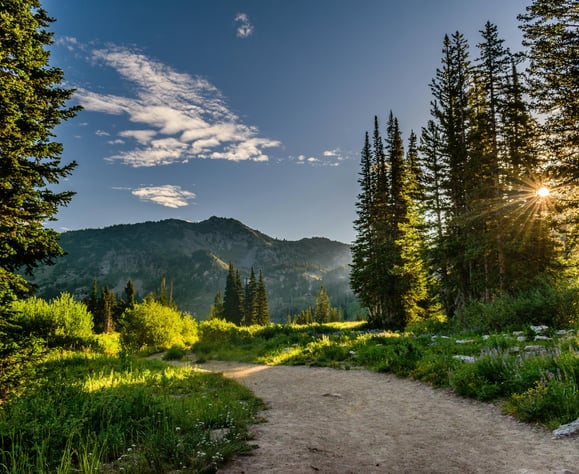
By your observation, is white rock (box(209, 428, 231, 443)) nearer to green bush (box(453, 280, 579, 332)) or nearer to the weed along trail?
the weed along trail

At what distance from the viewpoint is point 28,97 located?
9391 mm

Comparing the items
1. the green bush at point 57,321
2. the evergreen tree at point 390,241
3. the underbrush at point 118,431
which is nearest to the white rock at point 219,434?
the underbrush at point 118,431

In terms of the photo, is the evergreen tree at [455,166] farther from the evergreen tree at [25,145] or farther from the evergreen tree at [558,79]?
the evergreen tree at [25,145]

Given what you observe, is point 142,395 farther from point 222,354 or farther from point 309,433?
point 222,354

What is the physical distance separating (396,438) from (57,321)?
1724 centimetres

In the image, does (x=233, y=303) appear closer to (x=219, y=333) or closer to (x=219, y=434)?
(x=219, y=333)

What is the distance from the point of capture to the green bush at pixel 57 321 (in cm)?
1581

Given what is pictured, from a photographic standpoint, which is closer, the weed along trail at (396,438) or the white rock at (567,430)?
the weed along trail at (396,438)

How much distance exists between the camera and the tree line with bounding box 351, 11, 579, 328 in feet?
57.7

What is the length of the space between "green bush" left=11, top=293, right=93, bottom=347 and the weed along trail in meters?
12.7

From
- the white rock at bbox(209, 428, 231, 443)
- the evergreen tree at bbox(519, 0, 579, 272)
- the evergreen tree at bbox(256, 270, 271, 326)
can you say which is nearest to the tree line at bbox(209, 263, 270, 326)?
the evergreen tree at bbox(256, 270, 271, 326)

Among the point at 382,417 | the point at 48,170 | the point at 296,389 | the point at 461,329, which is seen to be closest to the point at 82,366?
the point at 48,170

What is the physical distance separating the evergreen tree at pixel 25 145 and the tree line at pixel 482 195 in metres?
21.3

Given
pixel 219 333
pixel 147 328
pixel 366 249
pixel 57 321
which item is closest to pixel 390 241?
pixel 366 249
